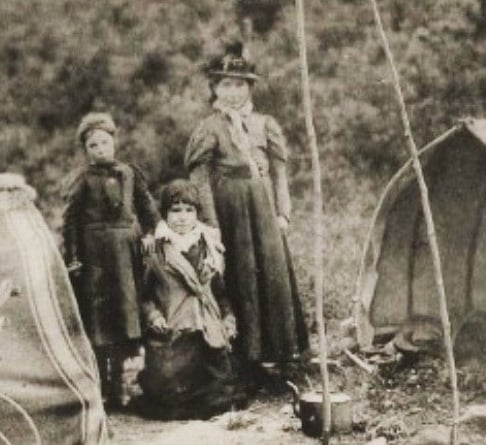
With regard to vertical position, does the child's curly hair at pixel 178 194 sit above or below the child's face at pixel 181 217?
above

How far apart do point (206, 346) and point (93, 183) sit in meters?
0.90

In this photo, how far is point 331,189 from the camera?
6.55 meters

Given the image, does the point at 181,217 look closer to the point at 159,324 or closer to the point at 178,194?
the point at 178,194

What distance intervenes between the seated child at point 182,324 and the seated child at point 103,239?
92mm

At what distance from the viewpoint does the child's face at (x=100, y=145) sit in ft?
17.1

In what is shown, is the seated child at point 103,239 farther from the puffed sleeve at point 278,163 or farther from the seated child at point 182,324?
the puffed sleeve at point 278,163

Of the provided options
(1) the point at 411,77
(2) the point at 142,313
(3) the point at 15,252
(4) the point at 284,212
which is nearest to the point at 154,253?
(2) the point at 142,313

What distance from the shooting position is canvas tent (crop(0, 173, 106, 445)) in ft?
13.6

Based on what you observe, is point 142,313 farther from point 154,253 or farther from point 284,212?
point 284,212

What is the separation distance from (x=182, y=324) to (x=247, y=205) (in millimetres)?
691

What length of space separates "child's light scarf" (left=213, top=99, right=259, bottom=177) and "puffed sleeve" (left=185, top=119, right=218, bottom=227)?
10cm

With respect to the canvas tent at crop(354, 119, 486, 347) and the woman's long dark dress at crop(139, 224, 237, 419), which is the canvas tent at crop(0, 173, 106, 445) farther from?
the canvas tent at crop(354, 119, 486, 347)

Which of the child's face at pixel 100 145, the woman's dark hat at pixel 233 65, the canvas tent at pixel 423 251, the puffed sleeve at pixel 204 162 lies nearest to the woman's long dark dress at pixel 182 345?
the puffed sleeve at pixel 204 162

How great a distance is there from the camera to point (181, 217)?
5250mm
